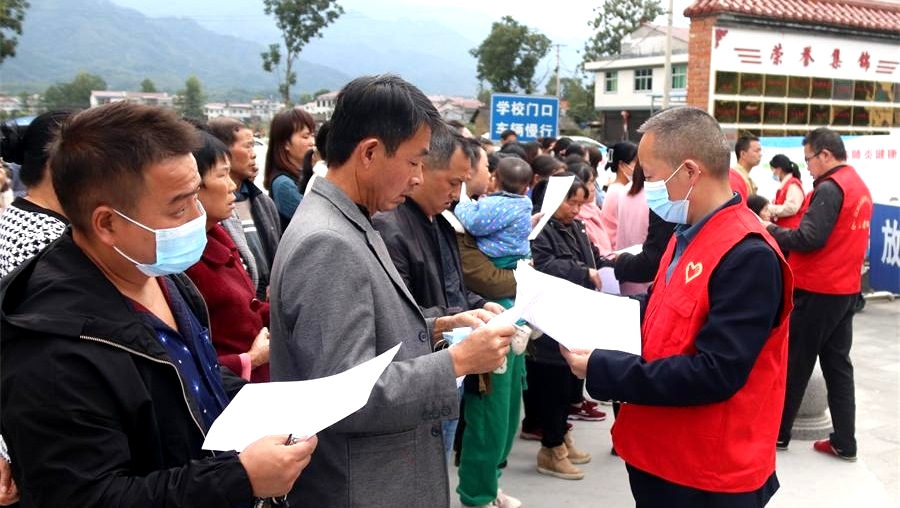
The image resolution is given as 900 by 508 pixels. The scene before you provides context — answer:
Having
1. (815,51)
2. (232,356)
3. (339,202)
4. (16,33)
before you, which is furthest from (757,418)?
(16,33)

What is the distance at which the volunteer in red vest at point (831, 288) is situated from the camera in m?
4.38

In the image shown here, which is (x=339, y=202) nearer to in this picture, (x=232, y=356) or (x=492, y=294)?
(x=232, y=356)

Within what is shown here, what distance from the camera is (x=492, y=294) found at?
375 centimetres

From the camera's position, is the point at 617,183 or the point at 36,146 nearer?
the point at 36,146

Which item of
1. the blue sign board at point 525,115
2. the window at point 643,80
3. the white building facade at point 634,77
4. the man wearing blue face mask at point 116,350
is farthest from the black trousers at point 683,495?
the window at point 643,80

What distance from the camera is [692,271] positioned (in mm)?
2123

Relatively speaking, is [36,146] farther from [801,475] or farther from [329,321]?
[801,475]

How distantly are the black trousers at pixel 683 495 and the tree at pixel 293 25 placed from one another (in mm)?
38372

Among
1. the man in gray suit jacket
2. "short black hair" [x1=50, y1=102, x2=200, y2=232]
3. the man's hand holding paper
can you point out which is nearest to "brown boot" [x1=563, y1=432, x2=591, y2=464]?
the man's hand holding paper

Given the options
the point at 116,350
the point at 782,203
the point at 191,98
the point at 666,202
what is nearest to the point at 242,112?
the point at 191,98

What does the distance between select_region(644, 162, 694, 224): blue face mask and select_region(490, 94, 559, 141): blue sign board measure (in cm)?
1040

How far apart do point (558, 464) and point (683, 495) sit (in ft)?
6.81

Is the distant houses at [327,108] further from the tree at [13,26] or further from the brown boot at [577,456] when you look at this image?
the tree at [13,26]

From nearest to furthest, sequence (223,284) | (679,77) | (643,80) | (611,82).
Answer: (223,284) < (679,77) < (643,80) < (611,82)
